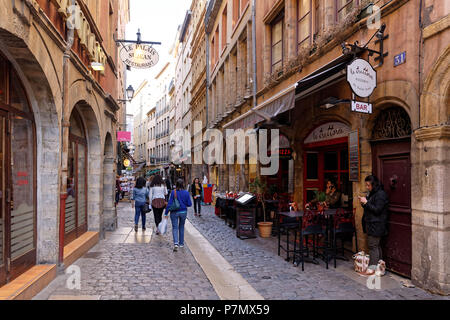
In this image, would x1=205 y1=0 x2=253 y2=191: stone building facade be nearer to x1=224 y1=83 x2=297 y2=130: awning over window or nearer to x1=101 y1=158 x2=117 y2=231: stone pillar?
x1=224 y1=83 x2=297 y2=130: awning over window

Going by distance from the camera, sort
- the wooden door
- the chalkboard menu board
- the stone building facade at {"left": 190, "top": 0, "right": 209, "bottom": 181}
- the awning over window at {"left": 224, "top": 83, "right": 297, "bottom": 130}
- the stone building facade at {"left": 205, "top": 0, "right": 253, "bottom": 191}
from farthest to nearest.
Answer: the stone building facade at {"left": 190, "top": 0, "right": 209, "bottom": 181} → the stone building facade at {"left": 205, "top": 0, "right": 253, "bottom": 191} → the awning over window at {"left": 224, "top": 83, "right": 297, "bottom": 130} → the chalkboard menu board → the wooden door

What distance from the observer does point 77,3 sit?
627cm

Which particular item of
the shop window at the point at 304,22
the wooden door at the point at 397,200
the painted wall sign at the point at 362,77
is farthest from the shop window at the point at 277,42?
the wooden door at the point at 397,200

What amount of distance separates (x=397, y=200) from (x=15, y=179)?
582cm

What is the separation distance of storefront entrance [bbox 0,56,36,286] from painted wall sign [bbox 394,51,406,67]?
5743 mm

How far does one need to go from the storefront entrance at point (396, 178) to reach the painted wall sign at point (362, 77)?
0.59 m

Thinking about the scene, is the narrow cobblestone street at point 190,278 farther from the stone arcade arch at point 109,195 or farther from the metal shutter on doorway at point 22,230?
the stone arcade arch at point 109,195

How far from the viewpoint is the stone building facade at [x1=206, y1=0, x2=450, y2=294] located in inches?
180

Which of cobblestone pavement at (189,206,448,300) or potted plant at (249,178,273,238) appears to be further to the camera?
potted plant at (249,178,273,238)

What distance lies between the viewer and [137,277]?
5426 mm

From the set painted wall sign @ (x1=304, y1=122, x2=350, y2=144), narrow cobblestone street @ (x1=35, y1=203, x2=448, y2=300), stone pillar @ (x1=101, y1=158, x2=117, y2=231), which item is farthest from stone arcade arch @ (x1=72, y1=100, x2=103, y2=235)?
painted wall sign @ (x1=304, y1=122, x2=350, y2=144)

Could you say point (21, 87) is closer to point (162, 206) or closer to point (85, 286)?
point (85, 286)

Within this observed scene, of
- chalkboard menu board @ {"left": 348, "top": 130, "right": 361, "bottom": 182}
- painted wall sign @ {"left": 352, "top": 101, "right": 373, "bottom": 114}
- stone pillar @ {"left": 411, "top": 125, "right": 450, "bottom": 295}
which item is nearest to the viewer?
stone pillar @ {"left": 411, "top": 125, "right": 450, "bottom": 295}

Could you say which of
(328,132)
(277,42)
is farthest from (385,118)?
(277,42)
